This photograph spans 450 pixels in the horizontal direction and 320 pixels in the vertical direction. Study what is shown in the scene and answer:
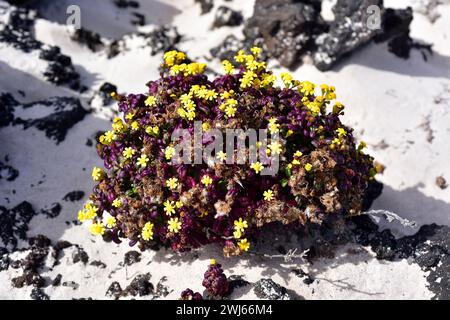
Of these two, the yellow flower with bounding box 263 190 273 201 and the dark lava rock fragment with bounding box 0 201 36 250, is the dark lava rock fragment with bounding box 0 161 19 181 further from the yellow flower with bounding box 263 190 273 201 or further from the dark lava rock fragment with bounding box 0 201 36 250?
the yellow flower with bounding box 263 190 273 201

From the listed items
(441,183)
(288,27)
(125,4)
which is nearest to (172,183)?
(441,183)

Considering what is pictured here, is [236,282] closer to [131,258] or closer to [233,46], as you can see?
[131,258]

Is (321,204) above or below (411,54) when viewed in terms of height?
below

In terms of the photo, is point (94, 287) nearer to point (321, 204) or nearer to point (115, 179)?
point (115, 179)

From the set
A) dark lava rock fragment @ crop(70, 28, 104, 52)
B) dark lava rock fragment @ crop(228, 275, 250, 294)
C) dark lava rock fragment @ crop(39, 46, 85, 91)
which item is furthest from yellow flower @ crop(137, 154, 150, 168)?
dark lava rock fragment @ crop(70, 28, 104, 52)
